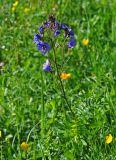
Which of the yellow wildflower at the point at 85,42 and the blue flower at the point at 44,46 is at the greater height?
the yellow wildflower at the point at 85,42

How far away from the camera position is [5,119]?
308 cm

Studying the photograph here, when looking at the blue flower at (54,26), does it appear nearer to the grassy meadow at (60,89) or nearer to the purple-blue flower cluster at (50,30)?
the purple-blue flower cluster at (50,30)

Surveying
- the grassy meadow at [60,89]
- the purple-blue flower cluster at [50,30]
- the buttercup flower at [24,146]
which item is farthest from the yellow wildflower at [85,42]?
the buttercup flower at [24,146]

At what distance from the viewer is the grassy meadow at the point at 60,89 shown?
8.43ft

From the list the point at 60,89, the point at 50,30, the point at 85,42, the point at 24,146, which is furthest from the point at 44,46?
the point at 85,42

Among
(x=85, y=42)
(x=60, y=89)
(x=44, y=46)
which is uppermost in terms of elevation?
(x=85, y=42)

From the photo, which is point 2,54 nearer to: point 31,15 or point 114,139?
point 31,15

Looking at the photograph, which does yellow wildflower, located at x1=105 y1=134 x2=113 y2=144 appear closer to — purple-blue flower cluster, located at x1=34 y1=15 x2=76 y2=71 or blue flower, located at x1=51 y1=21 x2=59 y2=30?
purple-blue flower cluster, located at x1=34 y1=15 x2=76 y2=71

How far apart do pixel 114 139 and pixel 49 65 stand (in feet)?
1.76

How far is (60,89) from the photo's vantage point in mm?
2863

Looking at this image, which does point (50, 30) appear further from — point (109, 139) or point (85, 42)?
point (85, 42)

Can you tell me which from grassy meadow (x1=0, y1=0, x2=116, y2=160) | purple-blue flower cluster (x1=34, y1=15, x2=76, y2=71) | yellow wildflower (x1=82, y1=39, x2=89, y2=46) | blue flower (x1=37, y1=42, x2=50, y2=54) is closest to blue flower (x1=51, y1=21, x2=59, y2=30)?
purple-blue flower cluster (x1=34, y1=15, x2=76, y2=71)

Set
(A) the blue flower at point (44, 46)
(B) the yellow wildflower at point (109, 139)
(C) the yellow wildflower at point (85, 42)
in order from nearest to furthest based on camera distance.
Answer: (B) the yellow wildflower at point (109, 139), (A) the blue flower at point (44, 46), (C) the yellow wildflower at point (85, 42)

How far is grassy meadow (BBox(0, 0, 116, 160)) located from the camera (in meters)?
2.57
